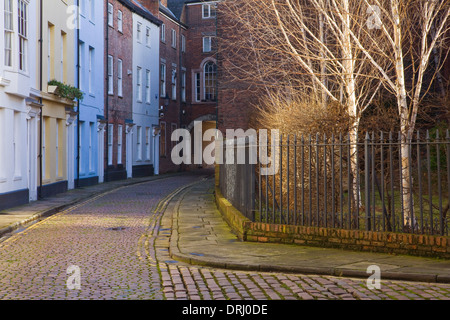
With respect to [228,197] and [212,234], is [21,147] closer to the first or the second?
[228,197]

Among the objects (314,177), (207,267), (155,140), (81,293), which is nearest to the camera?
(81,293)

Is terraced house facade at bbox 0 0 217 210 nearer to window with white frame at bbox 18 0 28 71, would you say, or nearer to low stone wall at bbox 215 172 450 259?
window with white frame at bbox 18 0 28 71

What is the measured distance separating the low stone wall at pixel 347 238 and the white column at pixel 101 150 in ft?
66.3

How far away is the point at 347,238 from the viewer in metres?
10.1

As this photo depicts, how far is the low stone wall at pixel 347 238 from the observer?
9.33 metres

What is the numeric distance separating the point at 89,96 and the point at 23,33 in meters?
10.1

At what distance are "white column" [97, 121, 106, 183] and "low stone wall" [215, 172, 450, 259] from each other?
20.2m

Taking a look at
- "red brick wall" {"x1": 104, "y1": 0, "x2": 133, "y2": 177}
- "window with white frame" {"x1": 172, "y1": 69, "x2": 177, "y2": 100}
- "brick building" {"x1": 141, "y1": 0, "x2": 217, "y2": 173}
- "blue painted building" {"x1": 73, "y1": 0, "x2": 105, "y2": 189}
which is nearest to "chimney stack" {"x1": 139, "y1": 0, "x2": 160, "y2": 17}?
"brick building" {"x1": 141, "y1": 0, "x2": 217, "y2": 173}

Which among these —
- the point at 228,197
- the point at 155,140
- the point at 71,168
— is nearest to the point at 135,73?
the point at 155,140

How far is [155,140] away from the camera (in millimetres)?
41625

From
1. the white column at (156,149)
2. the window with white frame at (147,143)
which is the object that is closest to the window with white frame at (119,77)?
the window with white frame at (147,143)

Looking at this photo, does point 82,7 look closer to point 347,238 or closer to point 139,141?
point 139,141

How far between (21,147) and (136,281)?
12608 mm

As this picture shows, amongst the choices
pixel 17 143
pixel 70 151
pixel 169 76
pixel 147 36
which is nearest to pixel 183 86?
pixel 169 76
